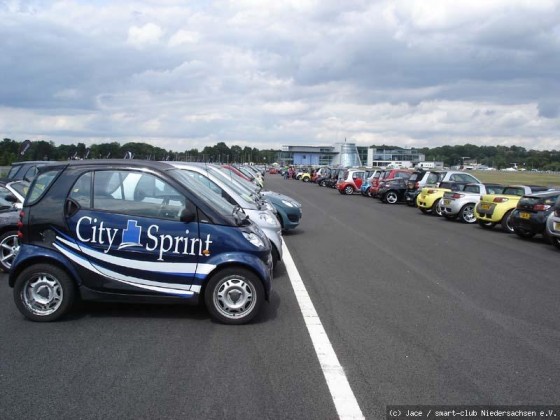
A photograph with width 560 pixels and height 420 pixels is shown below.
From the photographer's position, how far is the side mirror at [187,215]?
5.59 meters

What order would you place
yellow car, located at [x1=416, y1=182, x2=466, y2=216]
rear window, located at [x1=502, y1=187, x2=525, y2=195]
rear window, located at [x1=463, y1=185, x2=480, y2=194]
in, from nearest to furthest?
1. rear window, located at [x1=502, y1=187, x2=525, y2=195]
2. rear window, located at [x1=463, y1=185, x2=480, y2=194]
3. yellow car, located at [x1=416, y1=182, x2=466, y2=216]

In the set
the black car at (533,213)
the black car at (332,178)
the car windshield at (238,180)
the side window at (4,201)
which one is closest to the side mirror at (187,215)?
the side window at (4,201)

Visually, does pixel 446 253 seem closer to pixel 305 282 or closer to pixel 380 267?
pixel 380 267

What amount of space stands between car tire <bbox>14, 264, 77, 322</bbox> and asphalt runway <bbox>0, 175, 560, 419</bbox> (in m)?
0.14

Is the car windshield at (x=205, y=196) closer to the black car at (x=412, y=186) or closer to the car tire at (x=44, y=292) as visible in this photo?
the car tire at (x=44, y=292)

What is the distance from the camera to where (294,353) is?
487 centimetres

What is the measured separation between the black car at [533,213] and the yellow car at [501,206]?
1.62 meters

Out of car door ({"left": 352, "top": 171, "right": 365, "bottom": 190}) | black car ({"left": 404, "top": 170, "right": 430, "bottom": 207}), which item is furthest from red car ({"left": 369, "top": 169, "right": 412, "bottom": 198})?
car door ({"left": 352, "top": 171, "right": 365, "bottom": 190})

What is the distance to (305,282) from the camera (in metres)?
7.96

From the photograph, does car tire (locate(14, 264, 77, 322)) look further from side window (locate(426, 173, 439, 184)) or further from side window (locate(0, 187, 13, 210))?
Answer: side window (locate(426, 173, 439, 184))

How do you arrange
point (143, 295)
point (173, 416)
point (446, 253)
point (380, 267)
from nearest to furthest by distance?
point (173, 416) < point (143, 295) < point (380, 267) < point (446, 253)

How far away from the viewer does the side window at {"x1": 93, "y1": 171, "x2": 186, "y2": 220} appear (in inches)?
225

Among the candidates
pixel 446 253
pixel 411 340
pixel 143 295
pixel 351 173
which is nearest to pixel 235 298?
pixel 143 295

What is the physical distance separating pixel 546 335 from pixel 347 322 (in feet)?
6.80
